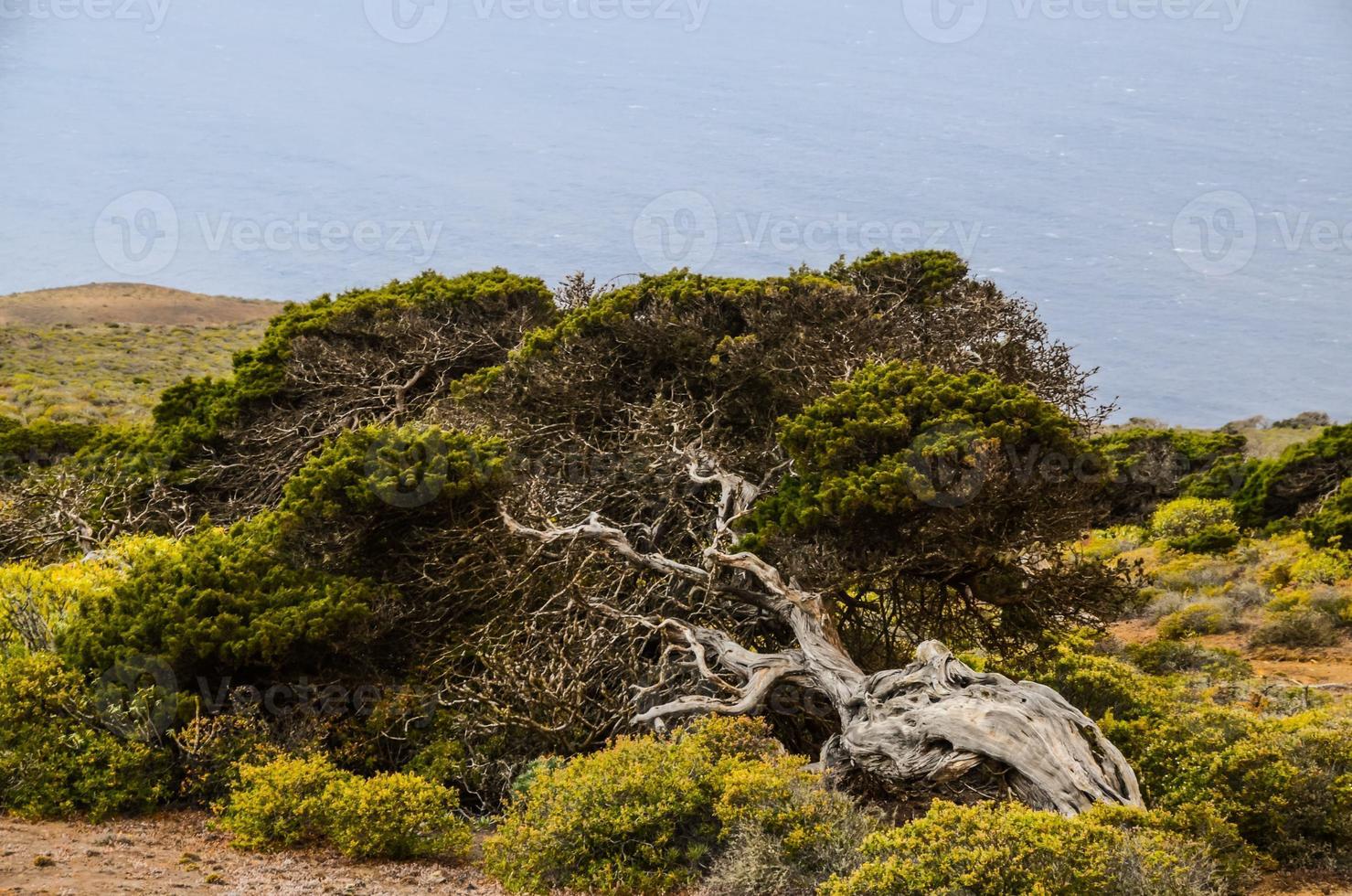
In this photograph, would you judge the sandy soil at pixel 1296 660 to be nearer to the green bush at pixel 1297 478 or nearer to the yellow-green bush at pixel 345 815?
the green bush at pixel 1297 478

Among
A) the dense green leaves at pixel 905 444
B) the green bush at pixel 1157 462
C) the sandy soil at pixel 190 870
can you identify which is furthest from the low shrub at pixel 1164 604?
the sandy soil at pixel 190 870

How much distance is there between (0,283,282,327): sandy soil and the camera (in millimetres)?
63312

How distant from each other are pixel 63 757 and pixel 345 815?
2696mm

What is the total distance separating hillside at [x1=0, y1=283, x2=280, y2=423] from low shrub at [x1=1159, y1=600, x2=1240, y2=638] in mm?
26220

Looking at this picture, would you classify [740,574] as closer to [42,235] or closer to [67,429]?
[67,429]

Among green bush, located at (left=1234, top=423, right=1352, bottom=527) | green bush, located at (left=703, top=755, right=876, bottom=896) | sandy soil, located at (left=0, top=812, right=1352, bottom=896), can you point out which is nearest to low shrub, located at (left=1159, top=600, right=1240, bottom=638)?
green bush, located at (left=1234, top=423, right=1352, bottom=527)

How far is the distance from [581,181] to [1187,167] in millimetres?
77651

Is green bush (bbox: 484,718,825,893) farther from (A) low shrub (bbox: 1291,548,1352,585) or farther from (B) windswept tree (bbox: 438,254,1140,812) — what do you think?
(A) low shrub (bbox: 1291,548,1352,585)

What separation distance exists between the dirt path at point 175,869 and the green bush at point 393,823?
0.14 metres

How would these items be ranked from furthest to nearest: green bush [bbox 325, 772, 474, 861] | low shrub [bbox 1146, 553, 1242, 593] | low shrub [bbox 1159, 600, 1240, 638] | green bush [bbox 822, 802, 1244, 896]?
1. low shrub [bbox 1146, 553, 1242, 593]
2. low shrub [bbox 1159, 600, 1240, 638]
3. green bush [bbox 325, 772, 474, 861]
4. green bush [bbox 822, 802, 1244, 896]

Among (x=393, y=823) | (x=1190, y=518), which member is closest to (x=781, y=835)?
(x=393, y=823)

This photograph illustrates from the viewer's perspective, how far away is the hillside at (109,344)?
116 feet

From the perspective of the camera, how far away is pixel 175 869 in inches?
312

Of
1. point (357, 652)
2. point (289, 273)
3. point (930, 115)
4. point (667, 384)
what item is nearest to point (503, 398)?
point (667, 384)
